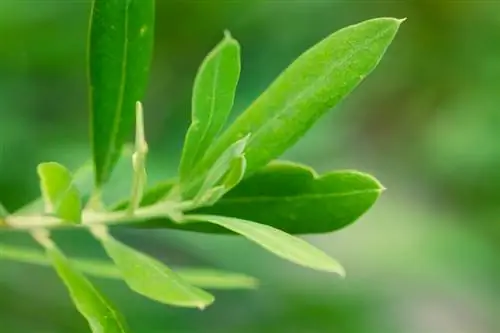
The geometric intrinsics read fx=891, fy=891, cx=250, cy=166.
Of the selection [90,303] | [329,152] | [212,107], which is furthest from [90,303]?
[329,152]

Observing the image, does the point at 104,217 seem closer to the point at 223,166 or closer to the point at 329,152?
the point at 223,166

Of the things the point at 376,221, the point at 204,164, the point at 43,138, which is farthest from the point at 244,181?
the point at 376,221

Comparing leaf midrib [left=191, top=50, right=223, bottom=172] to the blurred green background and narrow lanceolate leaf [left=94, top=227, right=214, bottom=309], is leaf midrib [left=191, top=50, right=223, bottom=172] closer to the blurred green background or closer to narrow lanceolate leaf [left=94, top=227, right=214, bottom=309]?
narrow lanceolate leaf [left=94, top=227, right=214, bottom=309]

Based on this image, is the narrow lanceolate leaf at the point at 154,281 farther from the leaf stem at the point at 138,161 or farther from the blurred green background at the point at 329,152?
the blurred green background at the point at 329,152

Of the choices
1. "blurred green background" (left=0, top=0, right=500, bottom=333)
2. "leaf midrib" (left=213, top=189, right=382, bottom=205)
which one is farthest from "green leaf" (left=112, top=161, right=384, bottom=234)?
"blurred green background" (left=0, top=0, right=500, bottom=333)

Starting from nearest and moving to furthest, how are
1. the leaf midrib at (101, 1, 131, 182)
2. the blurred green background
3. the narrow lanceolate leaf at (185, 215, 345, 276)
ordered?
the narrow lanceolate leaf at (185, 215, 345, 276) → the leaf midrib at (101, 1, 131, 182) → the blurred green background

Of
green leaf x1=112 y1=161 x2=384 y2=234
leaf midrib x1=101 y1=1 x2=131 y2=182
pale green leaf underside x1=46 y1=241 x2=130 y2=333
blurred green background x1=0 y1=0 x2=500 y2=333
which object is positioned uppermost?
blurred green background x1=0 y1=0 x2=500 y2=333
